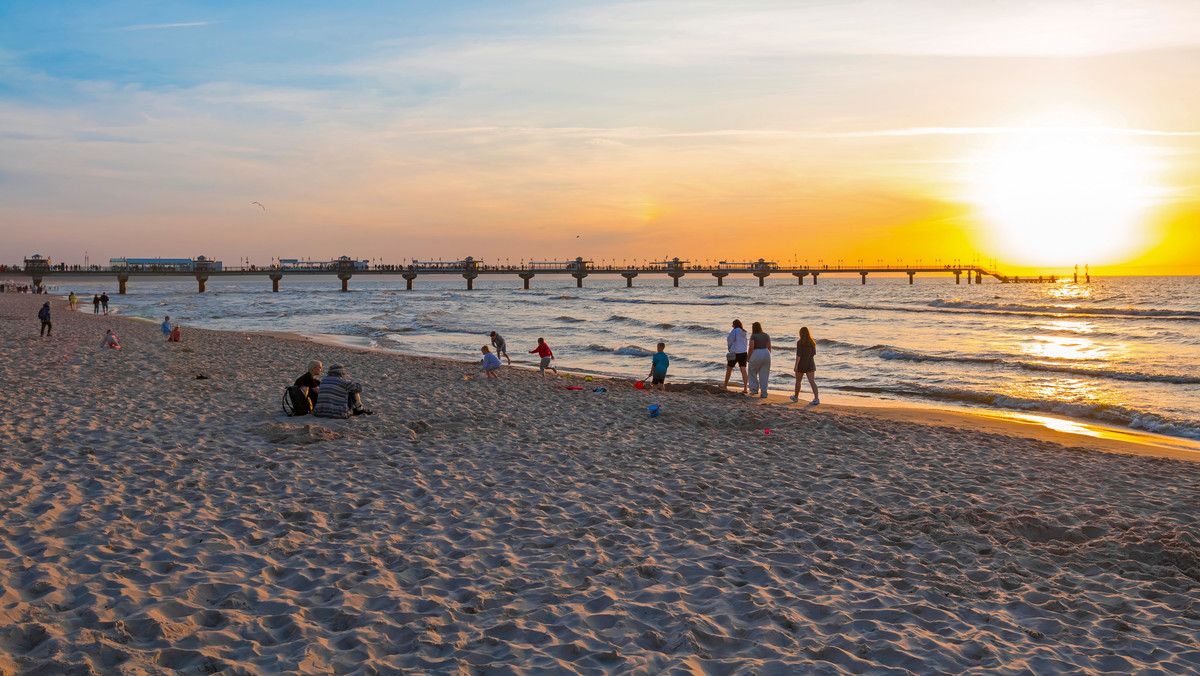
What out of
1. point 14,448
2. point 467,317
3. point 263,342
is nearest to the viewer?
point 14,448

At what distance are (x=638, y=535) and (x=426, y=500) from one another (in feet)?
6.80

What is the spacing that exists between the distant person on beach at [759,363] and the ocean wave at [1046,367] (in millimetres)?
10815

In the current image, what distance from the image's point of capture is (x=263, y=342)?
78.4ft

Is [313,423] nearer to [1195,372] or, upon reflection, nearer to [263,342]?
[263,342]

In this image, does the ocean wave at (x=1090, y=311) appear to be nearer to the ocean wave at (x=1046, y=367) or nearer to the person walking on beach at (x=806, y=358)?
the ocean wave at (x=1046, y=367)

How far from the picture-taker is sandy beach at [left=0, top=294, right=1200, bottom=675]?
4027 mm

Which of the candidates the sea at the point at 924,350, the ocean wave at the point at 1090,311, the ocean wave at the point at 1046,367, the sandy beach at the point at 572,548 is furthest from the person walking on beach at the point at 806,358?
the ocean wave at the point at 1090,311

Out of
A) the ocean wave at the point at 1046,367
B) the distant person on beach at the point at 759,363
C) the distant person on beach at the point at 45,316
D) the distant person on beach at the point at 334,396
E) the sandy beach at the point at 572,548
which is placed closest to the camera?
the sandy beach at the point at 572,548

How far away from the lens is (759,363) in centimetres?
1488

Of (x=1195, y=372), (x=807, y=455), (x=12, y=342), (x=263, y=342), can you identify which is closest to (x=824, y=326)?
(x=1195, y=372)

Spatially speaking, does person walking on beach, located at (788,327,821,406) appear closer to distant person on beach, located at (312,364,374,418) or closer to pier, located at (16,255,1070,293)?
distant person on beach, located at (312,364,374,418)

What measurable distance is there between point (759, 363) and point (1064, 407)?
6112mm

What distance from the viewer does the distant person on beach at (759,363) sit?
1487cm

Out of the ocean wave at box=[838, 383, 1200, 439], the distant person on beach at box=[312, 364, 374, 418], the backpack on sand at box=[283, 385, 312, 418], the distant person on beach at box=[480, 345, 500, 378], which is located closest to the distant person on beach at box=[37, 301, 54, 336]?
the distant person on beach at box=[480, 345, 500, 378]
